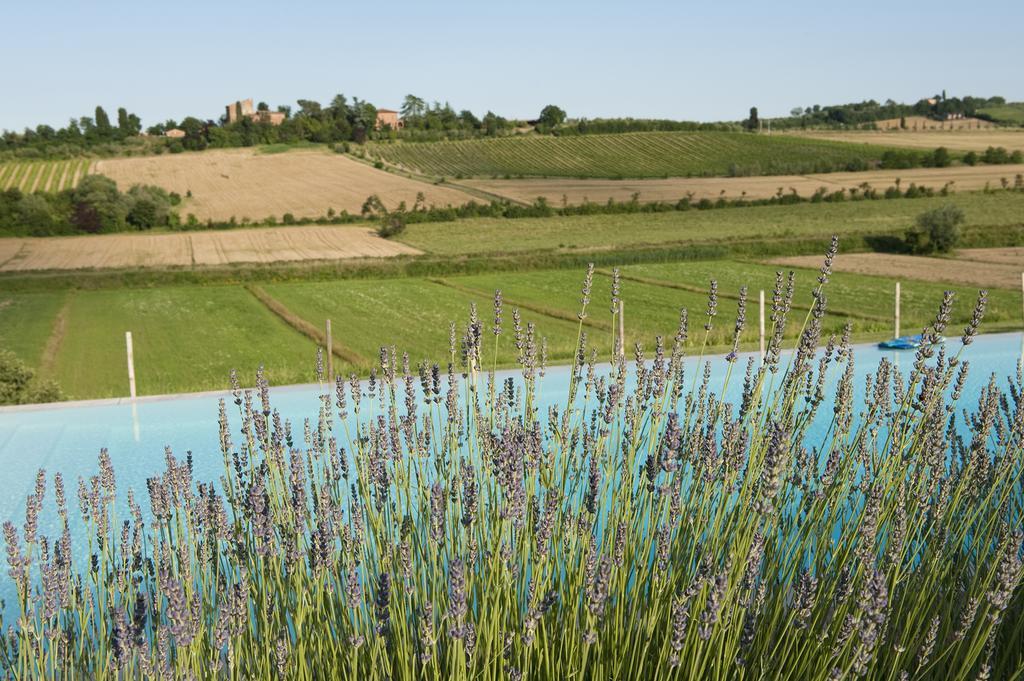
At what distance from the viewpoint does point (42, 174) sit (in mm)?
60375

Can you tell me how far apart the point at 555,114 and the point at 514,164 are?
14288 mm

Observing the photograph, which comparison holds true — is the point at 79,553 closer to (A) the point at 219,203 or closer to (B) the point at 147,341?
(B) the point at 147,341

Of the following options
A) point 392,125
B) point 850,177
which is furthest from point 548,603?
point 392,125

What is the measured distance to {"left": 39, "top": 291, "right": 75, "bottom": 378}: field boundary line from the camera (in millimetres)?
19672

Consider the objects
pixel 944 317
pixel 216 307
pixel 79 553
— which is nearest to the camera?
pixel 944 317

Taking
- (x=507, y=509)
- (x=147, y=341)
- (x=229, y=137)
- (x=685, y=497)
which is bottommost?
(x=147, y=341)

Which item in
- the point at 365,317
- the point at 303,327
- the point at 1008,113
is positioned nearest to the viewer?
the point at 303,327

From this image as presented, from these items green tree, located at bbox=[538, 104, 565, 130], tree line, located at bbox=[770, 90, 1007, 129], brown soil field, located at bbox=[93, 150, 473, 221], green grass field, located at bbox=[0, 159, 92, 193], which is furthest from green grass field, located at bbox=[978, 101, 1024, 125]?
green grass field, located at bbox=[0, 159, 92, 193]

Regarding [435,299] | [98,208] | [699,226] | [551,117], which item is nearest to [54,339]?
[435,299]

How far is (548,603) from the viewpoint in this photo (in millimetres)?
2436

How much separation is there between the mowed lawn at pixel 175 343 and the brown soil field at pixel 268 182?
20524mm

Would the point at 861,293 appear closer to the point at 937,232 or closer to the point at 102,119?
the point at 937,232

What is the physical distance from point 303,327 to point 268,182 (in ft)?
123

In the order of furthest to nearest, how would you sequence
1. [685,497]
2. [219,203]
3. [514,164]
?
1. [514,164]
2. [219,203]
3. [685,497]
